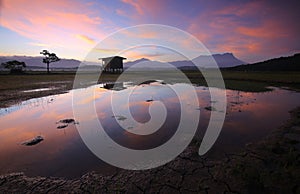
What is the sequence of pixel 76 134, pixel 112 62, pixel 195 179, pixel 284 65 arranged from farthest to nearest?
pixel 284 65
pixel 112 62
pixel 76 134
pixel 195 179

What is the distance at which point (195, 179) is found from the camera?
4.97 m

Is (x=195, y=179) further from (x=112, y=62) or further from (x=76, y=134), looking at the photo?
(x=112, y=62)

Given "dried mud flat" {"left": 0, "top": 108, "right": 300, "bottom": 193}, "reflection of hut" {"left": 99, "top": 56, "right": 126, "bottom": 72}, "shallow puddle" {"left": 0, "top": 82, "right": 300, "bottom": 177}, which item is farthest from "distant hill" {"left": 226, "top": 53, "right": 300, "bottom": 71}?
"dried mud flat" {"left": 0, "top": 108, "right": 300, "bottom": 193}

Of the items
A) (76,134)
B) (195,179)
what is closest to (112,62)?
(76,134)

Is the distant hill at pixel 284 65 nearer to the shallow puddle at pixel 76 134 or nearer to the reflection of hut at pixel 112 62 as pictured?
the reflection of hut at pixel 112 62

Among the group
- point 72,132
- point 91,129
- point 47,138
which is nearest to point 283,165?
point 91,129

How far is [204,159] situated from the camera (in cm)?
619

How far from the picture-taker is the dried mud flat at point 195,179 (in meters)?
4.54

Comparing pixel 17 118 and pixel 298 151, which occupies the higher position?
pixel 298 151

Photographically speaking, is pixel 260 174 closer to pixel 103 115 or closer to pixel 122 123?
pixel 122 123

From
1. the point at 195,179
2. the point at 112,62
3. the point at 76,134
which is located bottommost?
the point at 76,134

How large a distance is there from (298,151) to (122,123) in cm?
928

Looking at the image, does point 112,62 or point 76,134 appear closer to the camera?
point 76,134

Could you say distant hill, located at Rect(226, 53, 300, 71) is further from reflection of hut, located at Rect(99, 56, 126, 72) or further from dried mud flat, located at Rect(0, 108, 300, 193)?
dried mud flat, located at Rect(0, 108, 300, 193)
